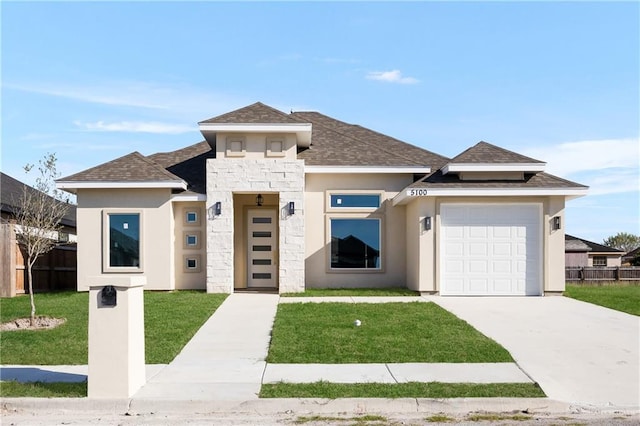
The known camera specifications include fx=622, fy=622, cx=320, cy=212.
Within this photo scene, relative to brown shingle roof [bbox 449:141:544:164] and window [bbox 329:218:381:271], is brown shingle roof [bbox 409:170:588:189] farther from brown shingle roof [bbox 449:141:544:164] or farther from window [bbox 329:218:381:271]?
window [bbox 329:218:381:271]

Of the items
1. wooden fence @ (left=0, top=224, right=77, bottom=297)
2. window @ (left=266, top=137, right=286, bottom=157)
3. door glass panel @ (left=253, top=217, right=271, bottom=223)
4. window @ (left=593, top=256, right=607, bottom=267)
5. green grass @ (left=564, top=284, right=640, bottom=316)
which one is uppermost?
window @ (left=266, top=137, right=286, bottom=157)

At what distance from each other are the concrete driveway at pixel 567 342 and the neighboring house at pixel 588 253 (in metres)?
16.2

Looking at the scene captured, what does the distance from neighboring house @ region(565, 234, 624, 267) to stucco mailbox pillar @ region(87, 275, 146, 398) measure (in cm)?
2782

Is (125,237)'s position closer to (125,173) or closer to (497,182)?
(125,173)

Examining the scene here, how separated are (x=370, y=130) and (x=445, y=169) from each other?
5.70 meters

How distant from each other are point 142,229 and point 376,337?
914 centimetres

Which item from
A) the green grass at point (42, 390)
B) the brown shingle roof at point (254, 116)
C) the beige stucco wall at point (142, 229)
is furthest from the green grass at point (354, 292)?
the green grass at point (42, 390)

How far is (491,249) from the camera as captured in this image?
54.9 ft

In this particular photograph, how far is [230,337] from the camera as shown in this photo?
11.1 metres

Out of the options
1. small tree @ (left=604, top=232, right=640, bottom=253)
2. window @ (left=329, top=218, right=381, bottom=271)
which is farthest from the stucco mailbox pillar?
small tree @ (left=604, top=232, right=640, bottom=253)

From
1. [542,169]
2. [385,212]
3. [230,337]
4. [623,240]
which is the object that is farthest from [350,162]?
[623,240]

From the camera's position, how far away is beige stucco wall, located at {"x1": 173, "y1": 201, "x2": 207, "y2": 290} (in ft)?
58.9

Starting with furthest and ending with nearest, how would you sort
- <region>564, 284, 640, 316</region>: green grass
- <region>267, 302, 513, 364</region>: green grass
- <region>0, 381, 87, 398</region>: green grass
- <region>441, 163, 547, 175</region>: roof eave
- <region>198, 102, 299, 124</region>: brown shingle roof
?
1. <region>198, 102, 299, 124</region>: brown shingle roof
2. <region>441, 163, 547, 175</region>: roof eave
3. <region>564, 284, 640, 316</region>: green grass
4. <region>267, 302, 513, 364</region>: green grass
5. <region>0, 381, 87, 398</region>: green grass

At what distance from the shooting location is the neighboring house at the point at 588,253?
31.2 meters
